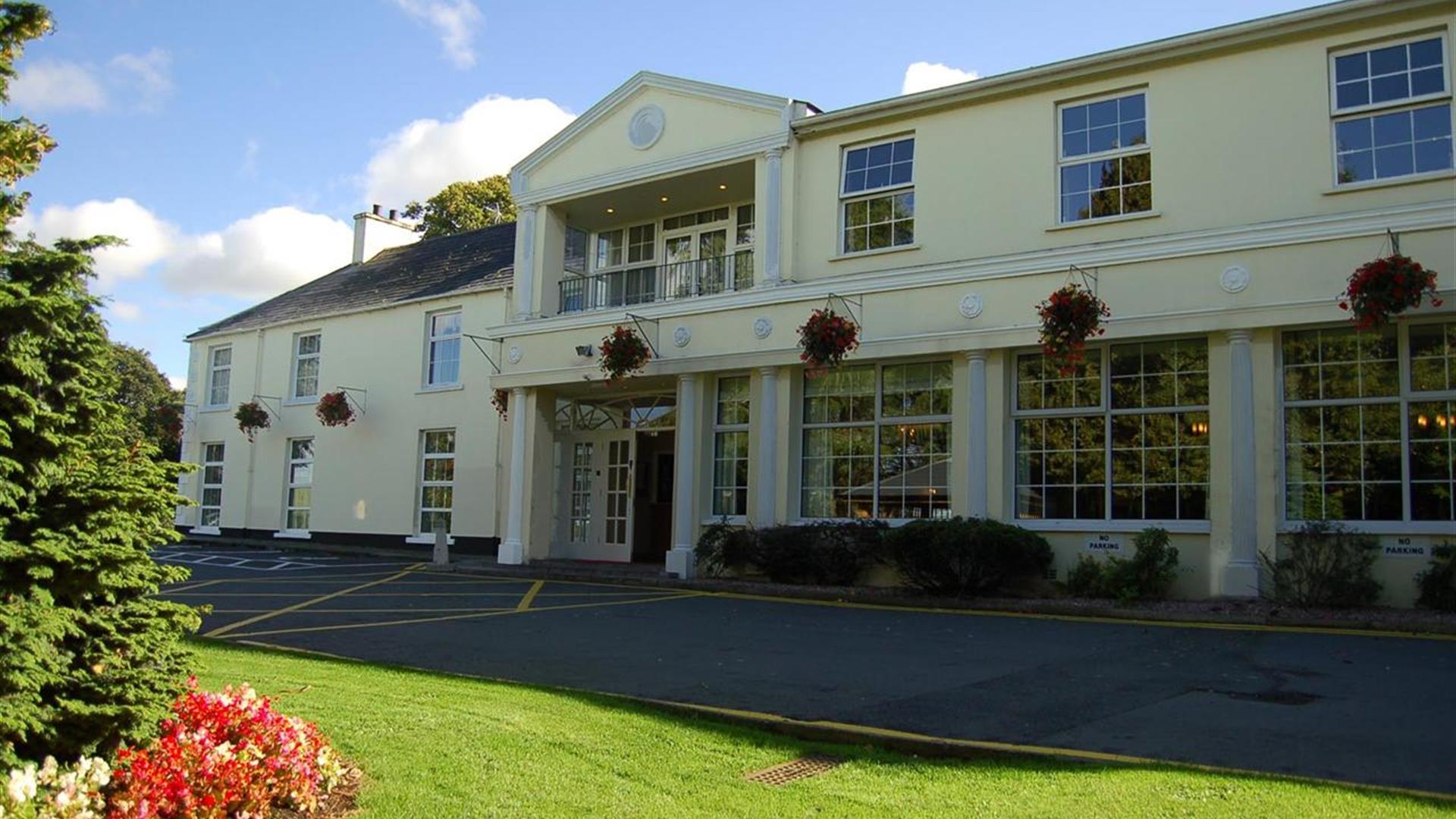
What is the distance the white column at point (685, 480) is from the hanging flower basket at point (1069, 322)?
6.32m

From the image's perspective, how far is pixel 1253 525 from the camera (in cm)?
1322

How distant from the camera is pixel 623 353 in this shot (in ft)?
59.7

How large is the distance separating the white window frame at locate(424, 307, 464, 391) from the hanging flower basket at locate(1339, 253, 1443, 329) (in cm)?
1751

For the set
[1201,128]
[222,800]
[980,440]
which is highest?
[1201,128]

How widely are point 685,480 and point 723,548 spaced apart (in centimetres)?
167

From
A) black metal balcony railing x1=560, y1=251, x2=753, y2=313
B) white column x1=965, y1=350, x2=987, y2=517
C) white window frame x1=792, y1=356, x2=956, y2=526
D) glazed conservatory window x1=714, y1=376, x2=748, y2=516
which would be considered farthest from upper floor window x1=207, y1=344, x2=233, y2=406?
white column x1=965, y1=350, x2=987, y2=517

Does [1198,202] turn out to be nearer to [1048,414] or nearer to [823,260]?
[1048,414]

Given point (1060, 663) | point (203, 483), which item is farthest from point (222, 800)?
point (203, 483)

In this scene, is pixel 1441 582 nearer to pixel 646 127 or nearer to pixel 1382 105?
pixel 1382 105

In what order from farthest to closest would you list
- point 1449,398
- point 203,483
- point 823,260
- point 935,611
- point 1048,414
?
point 203,483 < point 823,260 < point 1048,414 < point 935,611 < point 1449,398

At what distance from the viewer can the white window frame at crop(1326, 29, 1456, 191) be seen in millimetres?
12859

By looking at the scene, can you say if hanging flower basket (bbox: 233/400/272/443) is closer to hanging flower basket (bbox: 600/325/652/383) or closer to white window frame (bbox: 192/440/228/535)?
white window frame (bbox: 192/440/228/535)

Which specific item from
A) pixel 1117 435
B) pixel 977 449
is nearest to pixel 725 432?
pixel 977 449

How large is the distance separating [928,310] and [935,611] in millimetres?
4473
